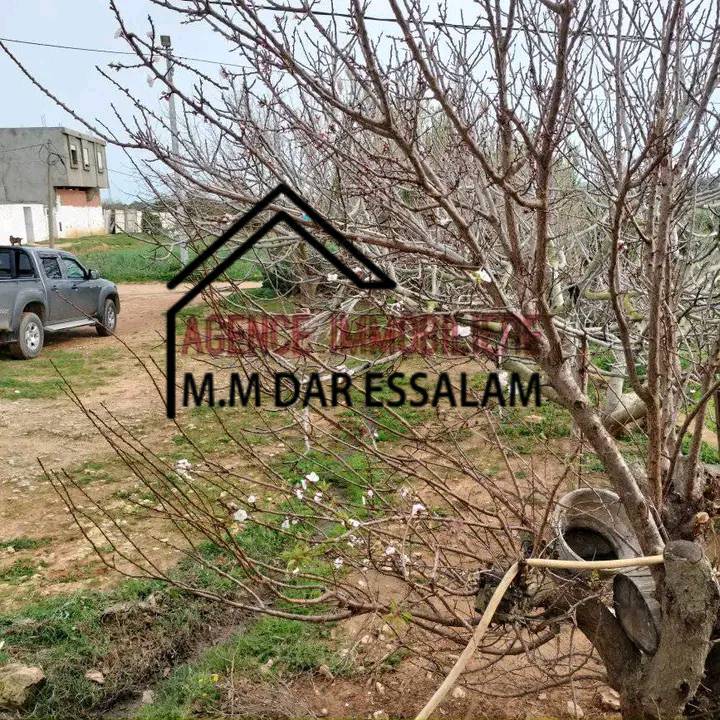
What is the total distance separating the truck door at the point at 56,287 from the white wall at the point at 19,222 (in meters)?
15.3

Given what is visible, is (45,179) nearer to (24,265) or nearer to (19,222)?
(19,222)

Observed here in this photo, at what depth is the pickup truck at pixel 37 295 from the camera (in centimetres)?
936

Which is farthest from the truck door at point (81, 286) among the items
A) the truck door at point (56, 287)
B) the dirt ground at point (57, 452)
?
the dirt ground at point (57, 452)

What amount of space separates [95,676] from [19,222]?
2626 cm

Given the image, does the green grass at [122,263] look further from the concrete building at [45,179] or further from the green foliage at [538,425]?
the green foliage at [538,425]

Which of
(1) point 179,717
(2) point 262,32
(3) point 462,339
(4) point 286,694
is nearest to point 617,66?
(3) point 462,339

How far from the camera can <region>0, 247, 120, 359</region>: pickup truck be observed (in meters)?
9.36

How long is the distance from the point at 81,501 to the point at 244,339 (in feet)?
12.7

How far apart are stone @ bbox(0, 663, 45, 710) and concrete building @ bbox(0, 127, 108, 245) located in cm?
2628

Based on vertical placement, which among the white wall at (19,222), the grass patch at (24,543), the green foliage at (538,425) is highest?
the white wall at (19,222)

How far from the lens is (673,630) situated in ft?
6.31

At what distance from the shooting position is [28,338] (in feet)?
32.1

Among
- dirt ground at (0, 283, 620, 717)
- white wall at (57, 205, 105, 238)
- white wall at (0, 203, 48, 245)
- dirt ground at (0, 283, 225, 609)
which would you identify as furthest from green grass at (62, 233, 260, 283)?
dirt ground at (0, 283, 620, 717)

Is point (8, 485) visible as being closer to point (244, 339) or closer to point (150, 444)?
point (150, 444)
